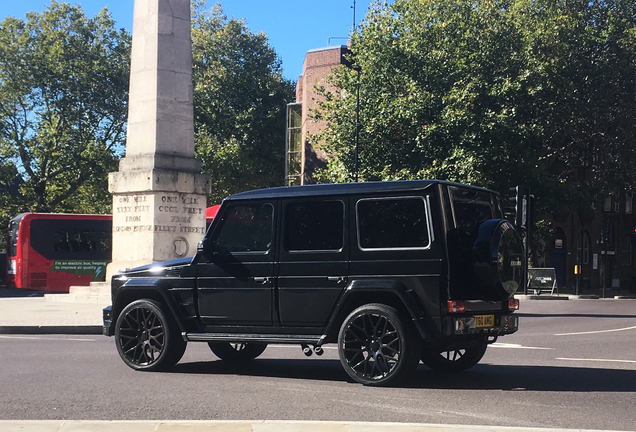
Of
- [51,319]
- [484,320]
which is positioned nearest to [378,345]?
[484,320]

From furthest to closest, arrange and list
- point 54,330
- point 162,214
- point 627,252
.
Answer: point 627,252 < point 162,214 < point 54,330

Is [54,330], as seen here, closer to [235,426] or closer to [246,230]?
[246,230]

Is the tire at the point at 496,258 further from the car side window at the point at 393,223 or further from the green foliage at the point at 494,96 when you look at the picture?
the green foliage at the point at 494,96

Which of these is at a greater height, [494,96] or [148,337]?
[494,96]

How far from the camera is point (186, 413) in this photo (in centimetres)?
641

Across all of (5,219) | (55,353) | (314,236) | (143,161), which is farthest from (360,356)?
(5,219)

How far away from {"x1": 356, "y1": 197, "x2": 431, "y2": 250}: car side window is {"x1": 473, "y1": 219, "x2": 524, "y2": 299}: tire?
528 mm

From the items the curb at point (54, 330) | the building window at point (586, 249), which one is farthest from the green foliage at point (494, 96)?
the curb at point (54, 330)

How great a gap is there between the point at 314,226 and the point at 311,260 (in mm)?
356

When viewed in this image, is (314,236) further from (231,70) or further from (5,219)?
(231,70)

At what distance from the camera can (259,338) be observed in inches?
336

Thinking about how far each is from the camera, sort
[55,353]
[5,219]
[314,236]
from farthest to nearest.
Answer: [5,219], [55,353], [314,236]

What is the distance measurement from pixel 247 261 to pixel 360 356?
1560mm

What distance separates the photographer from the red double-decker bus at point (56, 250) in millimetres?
32812
